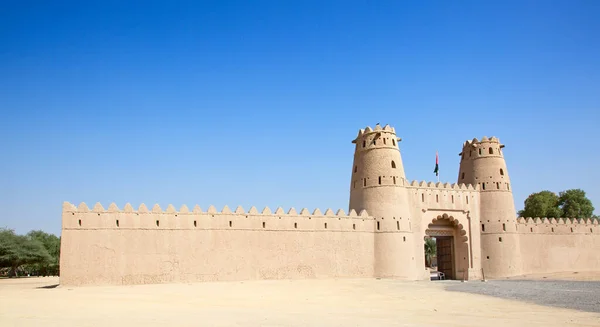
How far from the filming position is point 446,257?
39.0 meters

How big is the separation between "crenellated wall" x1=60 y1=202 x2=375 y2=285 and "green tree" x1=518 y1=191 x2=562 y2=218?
35.4 m

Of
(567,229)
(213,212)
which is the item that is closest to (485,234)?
(567,229)

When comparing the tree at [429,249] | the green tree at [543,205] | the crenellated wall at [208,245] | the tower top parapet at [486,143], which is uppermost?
the tower top parapet at [486,143]

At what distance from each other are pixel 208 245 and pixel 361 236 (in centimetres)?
979

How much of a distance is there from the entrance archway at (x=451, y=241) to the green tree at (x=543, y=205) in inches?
1030

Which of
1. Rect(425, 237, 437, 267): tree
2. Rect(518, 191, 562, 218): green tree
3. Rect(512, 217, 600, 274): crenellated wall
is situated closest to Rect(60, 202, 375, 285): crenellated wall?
Rect(512, 217, 600, 274): crenellated wall

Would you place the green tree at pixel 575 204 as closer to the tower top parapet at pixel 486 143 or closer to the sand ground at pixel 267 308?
the tower top parapet at pixel 486 143

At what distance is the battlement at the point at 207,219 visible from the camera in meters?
26.0

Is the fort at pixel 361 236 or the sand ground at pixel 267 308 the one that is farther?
the fort at pixel 361 236

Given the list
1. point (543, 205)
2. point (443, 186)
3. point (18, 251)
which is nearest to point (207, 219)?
point (443, 186)

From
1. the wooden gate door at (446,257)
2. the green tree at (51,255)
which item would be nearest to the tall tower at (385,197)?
the wooden gate door at (446,257)

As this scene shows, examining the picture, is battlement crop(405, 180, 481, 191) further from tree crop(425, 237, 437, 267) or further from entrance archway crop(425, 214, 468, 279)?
tree crop(425, 237, 437, 267)

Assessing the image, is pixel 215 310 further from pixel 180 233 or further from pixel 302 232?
pixel 302 232

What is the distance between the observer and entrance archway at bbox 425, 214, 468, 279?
37.0 m
